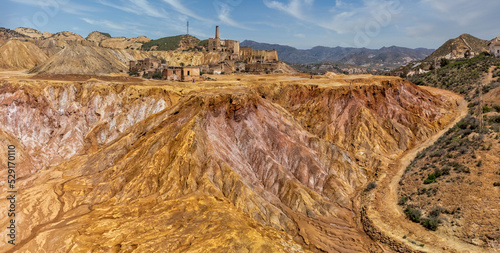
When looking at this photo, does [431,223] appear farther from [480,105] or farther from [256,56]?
[256,56]

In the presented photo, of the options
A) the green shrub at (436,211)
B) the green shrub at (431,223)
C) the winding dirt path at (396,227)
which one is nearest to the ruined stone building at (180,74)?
the winding dirt path at (396,227)

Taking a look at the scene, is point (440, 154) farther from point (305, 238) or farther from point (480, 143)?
point (305, 238)

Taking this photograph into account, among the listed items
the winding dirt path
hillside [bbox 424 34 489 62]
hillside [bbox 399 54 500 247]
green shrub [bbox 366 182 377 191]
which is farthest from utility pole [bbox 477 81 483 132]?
hillside [bbox 424 34 489 62]

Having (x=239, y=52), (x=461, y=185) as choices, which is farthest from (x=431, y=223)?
(x=239, y=52)

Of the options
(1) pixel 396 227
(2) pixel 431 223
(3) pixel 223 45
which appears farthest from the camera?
(3) pixel 223 45

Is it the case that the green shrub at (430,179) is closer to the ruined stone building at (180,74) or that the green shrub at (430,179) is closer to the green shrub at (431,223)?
the green shrub at (431,223)

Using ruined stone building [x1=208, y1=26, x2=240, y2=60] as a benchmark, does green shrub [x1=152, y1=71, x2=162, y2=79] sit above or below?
below

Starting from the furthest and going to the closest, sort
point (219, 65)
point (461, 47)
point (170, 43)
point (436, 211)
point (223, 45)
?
point (170, 43)
point (461, 47)
point (223, 45)
point (219, 65)
point (436, 211)

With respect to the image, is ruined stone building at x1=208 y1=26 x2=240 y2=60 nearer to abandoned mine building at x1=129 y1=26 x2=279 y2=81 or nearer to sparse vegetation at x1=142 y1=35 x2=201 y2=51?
abandoned mine building at x1=129 y1=26 x2=279 y2=81
